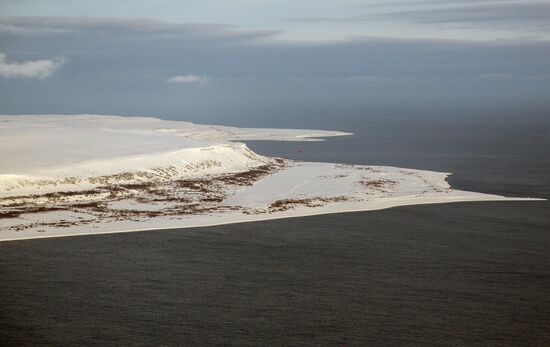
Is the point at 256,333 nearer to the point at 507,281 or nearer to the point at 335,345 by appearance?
the point at 335,345

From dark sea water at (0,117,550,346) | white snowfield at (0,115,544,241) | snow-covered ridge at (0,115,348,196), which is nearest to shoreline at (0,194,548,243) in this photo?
white snowfield at (0,115,544,241)

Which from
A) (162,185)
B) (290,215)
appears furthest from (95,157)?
(290,215)

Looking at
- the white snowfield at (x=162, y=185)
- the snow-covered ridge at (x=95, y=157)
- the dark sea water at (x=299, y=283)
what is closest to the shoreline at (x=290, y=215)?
the white snowfield at (x=162, y=185)

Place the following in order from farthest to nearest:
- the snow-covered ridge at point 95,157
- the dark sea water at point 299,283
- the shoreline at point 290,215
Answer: the snow-covered ridge at point 95,157
the shoreline at point 290,215
the dark sea water at point 299,283

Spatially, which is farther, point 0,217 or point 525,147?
point 525,147

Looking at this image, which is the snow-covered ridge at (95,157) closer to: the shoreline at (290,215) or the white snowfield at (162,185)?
the white snowfield at (162,185)

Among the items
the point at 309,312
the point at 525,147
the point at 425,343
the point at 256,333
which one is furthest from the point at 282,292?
the point at 525,147
